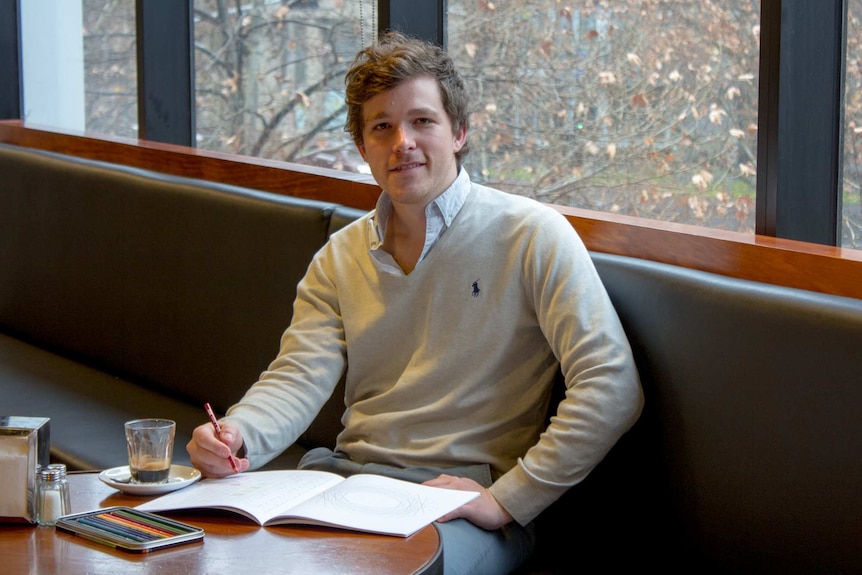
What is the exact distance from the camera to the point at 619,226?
7.05 ft

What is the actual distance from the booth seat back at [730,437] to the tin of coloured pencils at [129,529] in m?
0.79

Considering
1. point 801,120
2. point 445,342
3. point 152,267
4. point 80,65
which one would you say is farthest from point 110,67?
point 801,120

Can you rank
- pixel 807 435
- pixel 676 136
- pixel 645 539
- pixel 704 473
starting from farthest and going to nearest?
pixel 676 136 → pixel 645 539 → pixel 704 473 → pixel 807 435

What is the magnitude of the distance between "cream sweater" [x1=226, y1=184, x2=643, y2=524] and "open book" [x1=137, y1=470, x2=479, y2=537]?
28cm

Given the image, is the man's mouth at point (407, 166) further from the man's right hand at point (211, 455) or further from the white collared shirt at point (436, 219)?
the man's right hand at point (211, 455)

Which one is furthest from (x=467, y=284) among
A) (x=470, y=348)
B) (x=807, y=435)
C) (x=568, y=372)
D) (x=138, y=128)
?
(x=138, y=128)

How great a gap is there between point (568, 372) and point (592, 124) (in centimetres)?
82

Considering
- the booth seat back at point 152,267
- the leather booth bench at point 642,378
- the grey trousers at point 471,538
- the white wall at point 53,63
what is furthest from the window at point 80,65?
the grey trousers at point 471,538

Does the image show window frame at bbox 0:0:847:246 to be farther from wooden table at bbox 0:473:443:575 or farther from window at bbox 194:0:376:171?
window at bbox 194:0:376:171

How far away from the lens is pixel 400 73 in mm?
2035

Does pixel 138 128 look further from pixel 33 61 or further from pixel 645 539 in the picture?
pixel 645 539

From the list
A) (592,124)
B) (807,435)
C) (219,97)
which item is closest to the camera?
(807,435)

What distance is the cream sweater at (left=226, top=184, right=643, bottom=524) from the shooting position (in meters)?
1.83

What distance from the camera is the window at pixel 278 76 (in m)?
3.40
